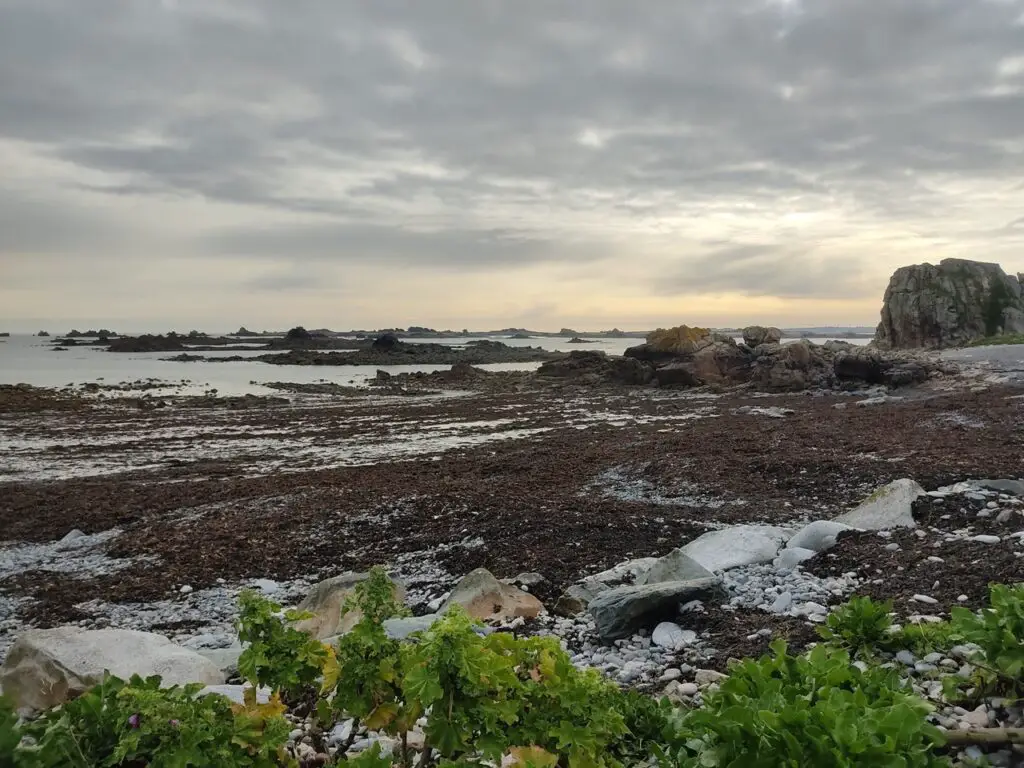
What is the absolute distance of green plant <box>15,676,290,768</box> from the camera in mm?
2082

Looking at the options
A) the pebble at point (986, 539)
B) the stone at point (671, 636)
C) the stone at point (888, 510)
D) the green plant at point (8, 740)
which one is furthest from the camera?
the stone at point (888, 510)

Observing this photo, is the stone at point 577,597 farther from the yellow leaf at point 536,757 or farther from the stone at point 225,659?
the yellow leaf at point 536,757

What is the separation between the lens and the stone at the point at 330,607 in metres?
6.00

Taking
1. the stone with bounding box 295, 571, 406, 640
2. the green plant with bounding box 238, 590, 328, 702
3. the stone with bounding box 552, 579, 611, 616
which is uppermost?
the green plant with bounding box 238, 590, 328, 702

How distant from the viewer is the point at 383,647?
8.66 feet

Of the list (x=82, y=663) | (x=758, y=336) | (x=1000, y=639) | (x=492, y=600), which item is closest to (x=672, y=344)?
(x=758, y=336)

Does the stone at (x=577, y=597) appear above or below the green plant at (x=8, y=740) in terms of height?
below

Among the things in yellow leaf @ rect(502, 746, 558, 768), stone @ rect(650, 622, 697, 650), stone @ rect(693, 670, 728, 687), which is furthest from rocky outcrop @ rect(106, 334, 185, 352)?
yellow leaf @ rect(502, 746, 558, 768)

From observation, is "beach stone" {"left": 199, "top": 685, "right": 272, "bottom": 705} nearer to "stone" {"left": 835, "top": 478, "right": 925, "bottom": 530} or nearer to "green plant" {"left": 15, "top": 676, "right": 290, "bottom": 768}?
"green plant" {"left": 15, "top": 676, "right": 290, "bottom": 768}

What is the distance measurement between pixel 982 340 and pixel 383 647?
2048 inches

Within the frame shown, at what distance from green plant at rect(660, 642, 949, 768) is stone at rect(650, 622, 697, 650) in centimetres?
233

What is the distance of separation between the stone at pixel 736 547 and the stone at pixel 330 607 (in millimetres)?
2977

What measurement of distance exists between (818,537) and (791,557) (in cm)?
54

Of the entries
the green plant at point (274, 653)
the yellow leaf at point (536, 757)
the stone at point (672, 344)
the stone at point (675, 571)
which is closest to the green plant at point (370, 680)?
the green plant at point (274, 653)
